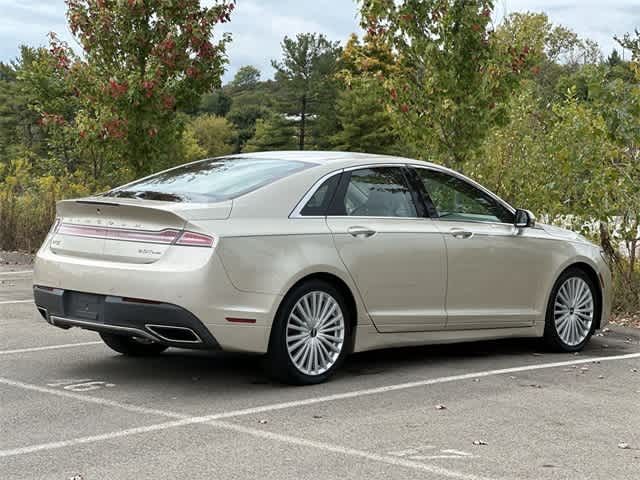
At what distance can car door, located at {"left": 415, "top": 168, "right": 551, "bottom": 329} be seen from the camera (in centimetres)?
894

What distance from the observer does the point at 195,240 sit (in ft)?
24.0

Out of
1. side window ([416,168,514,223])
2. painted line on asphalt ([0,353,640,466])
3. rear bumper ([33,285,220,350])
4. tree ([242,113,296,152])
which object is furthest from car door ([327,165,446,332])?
tree ([242,113,296,152])

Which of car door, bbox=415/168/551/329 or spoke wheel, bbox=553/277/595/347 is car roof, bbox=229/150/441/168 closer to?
car door, bbox=415/168/551/329

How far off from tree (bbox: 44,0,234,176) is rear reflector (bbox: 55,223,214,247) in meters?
9.72

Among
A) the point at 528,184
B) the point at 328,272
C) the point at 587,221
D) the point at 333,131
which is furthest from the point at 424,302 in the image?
the point at 333,131

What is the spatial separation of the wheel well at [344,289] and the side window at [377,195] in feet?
1.72

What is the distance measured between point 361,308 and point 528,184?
7.45m

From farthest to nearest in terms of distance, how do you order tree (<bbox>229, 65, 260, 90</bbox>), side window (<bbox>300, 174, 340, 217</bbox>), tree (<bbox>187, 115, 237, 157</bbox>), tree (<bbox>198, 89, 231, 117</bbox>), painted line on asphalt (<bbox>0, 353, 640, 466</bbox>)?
tree (<bbox>229, 65, 260, 90</bbox>)
tree (<bbox>198, 89, 231, 117</bbox>)
tree (<bbox>187, 115, 237, 157</bbox>)
side window (<bbox>300, 174, 340, 217</bbox>)
painted line on asphalt (<bbox>0, 353, 640, 466</bbox>)

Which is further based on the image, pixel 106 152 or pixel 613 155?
pixel 106 152

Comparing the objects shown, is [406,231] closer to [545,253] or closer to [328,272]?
[328,272]

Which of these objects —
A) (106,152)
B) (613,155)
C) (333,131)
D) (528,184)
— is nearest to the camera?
(613,155)

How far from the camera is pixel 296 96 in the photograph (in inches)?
3314

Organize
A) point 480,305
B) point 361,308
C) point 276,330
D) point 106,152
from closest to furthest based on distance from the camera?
point 276,330 < point 361,308 < point 480,305 < point 106,152

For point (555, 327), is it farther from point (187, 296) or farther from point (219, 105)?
point (219, 105)
